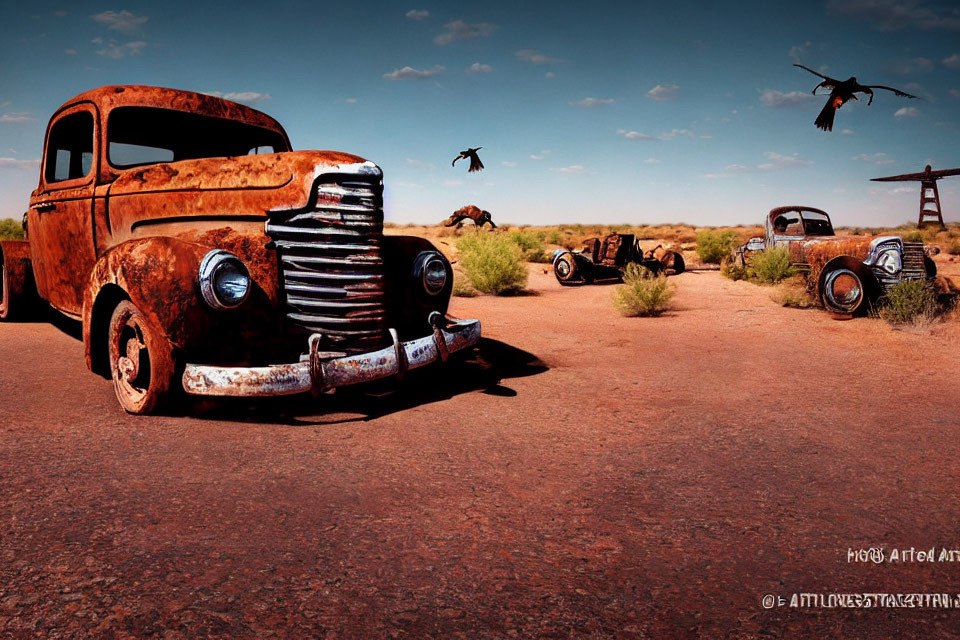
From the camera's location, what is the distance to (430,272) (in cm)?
493

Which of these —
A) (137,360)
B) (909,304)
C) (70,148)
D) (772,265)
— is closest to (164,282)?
(137,360)

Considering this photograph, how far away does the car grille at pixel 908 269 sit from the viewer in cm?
942

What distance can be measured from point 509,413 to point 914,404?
9.70ft

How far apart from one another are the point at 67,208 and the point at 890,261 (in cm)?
1059

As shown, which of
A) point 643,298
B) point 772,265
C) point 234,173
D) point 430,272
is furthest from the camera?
point 772,265

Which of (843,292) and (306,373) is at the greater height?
(843,292)

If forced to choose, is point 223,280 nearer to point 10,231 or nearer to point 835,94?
point 835,94

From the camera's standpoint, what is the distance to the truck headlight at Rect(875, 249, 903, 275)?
939 centimetres

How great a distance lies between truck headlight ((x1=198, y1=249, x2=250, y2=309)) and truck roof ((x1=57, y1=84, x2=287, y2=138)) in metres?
2.23

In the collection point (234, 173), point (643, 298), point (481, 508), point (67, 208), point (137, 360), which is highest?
point (234, 173)

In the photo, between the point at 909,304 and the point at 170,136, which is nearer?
the point at 170,136

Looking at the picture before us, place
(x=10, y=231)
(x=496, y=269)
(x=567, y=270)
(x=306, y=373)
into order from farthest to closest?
(x=10, y=231) → (x=567, y=270) → (x=496, y=269) → (x=306, y=373)

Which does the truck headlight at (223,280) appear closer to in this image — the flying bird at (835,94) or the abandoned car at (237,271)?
the abandoned car at (237,271)

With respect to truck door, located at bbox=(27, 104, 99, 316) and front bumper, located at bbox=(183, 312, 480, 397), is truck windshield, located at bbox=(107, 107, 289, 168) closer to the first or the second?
truck door, located at bbox=(27, 104, 99, 316)
